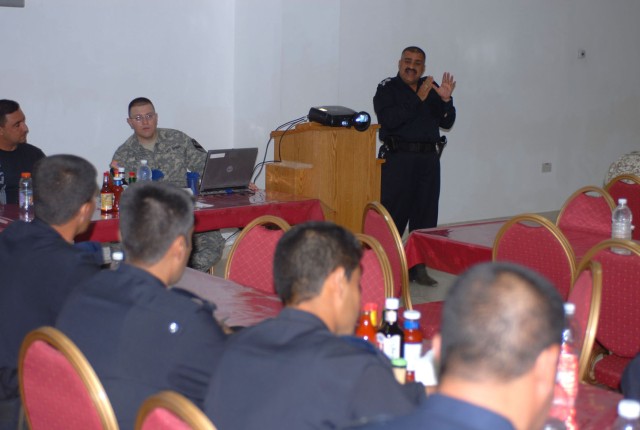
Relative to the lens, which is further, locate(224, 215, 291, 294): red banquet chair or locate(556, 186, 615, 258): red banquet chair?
locate(556, 186, 615, 258): red banquet chair

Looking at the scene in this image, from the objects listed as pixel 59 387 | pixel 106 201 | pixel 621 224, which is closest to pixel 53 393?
pixel 59 387

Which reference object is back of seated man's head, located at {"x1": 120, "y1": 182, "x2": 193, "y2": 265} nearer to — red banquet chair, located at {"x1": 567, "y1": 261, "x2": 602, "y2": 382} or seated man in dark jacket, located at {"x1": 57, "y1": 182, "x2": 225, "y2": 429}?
seated man in dark jacket, located at {"x1": 57, "y1": 182, "x2": 225, "y2": 429}

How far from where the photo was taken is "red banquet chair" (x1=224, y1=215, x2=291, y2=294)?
11.8 ft

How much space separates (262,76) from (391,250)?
3.56 metres

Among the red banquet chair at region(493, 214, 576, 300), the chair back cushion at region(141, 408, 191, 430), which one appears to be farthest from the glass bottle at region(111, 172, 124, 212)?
the chair back cushion at region(141, 408, 191, 430)

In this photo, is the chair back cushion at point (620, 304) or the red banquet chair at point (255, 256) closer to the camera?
the chair back cushion at point (620, 304)

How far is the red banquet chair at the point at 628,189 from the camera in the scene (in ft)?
16.9

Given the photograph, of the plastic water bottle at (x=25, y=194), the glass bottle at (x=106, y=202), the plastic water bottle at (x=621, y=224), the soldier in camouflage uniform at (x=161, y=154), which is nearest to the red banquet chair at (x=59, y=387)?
the glass bottle at (x=106, y=202)

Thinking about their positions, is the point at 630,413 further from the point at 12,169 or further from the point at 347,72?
the point at 347,72

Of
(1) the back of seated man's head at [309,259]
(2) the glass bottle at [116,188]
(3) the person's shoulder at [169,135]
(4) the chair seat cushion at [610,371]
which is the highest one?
(3) the person's shoulder at [169,135]

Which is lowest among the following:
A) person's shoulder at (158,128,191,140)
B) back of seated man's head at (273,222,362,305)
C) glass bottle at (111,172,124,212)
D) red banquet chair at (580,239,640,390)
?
red banquet chair at (580,239,640,390)

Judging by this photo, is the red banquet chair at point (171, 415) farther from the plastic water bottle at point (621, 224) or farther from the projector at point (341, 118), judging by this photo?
the projector at point (341, 118)

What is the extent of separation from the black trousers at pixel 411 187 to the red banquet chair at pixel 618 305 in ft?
10.6

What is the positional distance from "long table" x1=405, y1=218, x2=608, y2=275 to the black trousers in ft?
6.81
